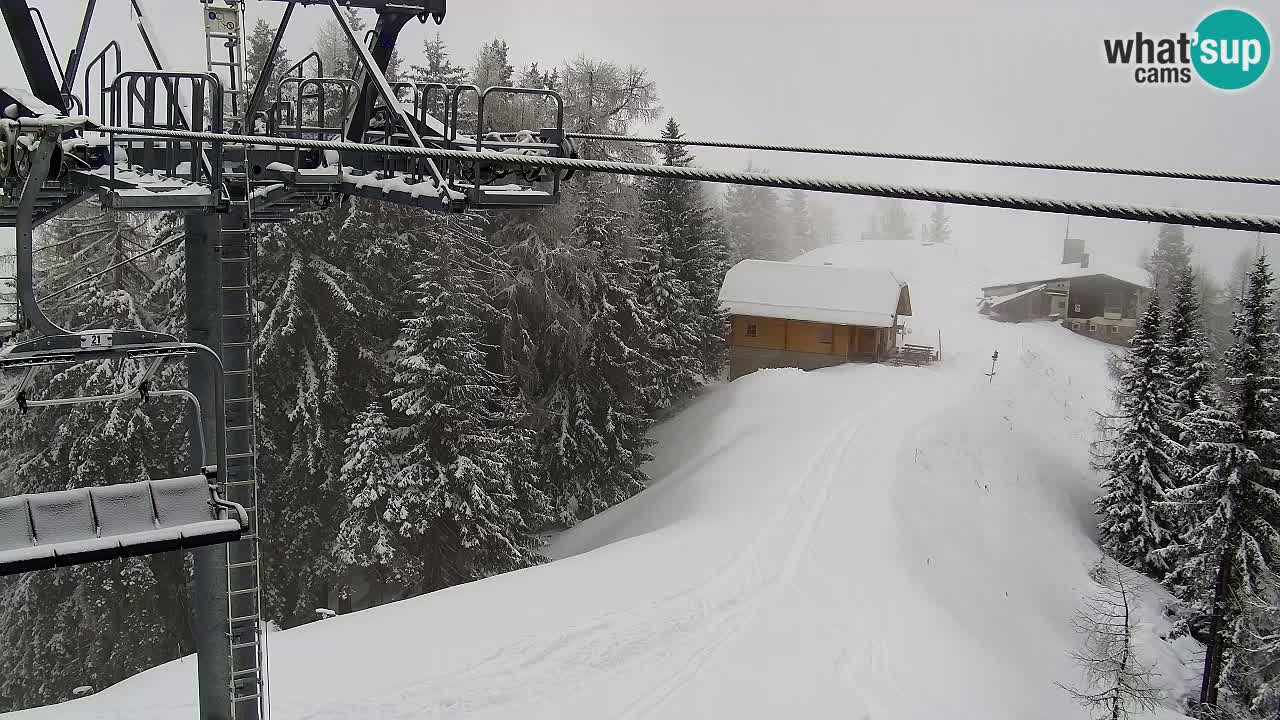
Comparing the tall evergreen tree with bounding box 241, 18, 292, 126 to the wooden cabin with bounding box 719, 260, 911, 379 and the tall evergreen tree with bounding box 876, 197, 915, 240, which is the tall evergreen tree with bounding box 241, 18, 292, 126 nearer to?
the wooden cabin with bounding box 719, 260, 911, 379

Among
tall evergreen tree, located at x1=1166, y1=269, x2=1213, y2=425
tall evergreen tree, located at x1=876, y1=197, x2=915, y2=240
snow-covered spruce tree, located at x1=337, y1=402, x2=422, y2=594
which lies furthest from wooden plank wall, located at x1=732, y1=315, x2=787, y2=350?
tall evergreen tree, located at x1=876, y1=197, x2=915, y2=240

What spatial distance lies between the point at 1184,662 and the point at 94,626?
87.1 ft

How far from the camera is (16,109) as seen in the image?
8.04 m

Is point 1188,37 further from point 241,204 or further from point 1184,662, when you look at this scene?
point 241,204

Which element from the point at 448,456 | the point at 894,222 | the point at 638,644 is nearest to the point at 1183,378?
the point at 448,456

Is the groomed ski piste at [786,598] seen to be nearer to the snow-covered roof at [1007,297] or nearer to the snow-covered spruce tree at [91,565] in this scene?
the snow-covered spruce tree at [91,565]

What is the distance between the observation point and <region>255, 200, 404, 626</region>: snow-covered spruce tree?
24.0 meters

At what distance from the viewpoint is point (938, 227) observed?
87312 mm

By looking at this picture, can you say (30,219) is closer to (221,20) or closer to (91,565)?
(221,20)

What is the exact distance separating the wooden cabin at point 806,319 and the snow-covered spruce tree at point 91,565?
23628mm

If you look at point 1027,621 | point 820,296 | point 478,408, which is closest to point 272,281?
point 478,408

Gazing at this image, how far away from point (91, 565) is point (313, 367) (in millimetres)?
6689

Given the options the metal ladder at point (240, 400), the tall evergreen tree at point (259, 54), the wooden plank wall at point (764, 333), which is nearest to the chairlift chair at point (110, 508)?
the metal ladder at point (240, 400)

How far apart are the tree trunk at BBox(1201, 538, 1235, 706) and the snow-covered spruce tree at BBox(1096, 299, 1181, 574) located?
445cm
